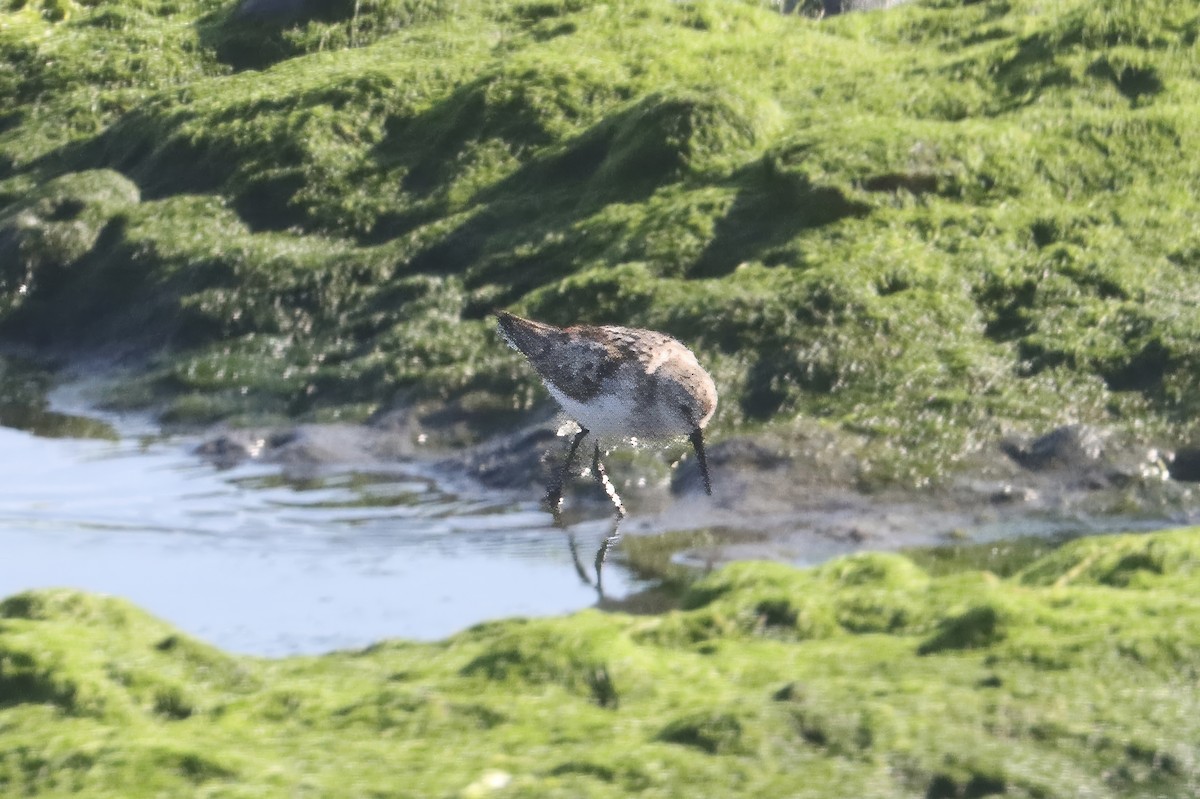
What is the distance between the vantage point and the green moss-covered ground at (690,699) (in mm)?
4051

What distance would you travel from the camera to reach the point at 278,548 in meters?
8.30

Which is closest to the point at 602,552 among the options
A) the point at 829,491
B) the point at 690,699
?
the point at 829,491

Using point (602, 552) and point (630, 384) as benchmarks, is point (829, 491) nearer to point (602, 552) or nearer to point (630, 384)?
point (630, 384)

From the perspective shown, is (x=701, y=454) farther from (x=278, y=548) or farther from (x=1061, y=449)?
(x=278, y=548)

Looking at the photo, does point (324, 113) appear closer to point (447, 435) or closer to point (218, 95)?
point (218, 95)

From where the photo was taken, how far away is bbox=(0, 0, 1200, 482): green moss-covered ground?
9297 mm

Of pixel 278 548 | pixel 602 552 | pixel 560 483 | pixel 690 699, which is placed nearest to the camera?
pixel 690 699

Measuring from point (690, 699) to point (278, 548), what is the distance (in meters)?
4.02

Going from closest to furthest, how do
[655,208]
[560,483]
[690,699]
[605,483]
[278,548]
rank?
[690,699] → [278,548] → [605,483] → [560,483] → [655,208]

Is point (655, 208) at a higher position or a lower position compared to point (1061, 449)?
higher

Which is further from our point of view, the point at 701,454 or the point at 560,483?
the point at 560,483

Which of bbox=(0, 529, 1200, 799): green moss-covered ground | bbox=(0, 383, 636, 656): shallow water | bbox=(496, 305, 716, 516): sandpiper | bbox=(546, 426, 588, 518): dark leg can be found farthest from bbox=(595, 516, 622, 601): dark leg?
bbox=(0, 529, 1200, 799): green moss-covered ground

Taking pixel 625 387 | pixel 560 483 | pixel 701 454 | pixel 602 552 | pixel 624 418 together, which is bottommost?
pixel 602 552

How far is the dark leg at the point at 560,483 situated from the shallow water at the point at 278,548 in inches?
3.8
